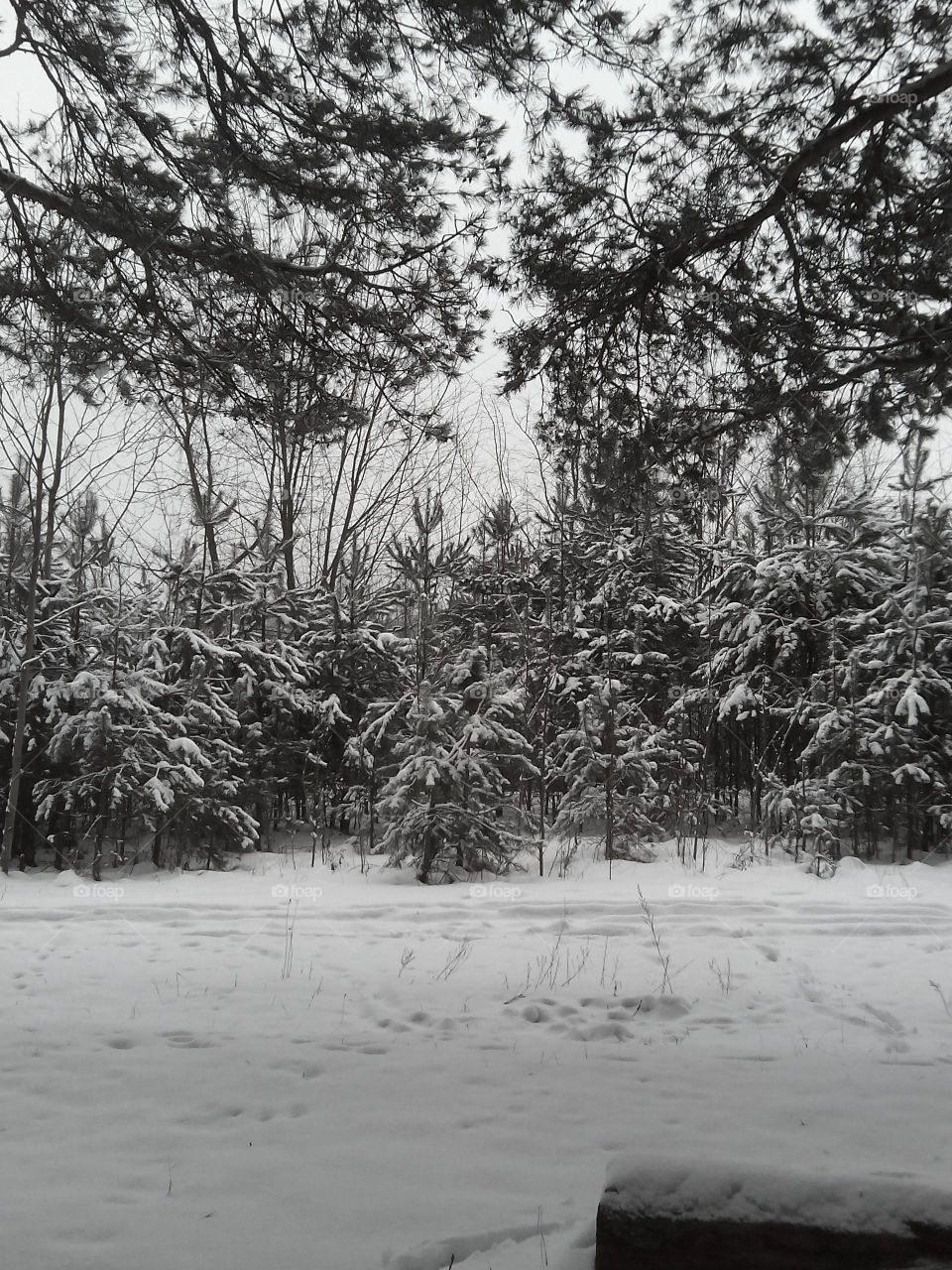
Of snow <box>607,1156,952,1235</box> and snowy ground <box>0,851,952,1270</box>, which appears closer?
snow <box>607,1156,952,1235</box>

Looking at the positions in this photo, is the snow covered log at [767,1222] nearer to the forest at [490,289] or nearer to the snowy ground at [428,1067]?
the snowy ground at [428,1067]

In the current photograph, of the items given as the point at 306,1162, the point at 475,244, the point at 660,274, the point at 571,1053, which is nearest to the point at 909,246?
the point at 660,274

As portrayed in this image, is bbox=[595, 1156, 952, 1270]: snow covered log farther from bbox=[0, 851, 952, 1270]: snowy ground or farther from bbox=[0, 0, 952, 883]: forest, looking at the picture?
bbox=[0, 0, 952, 883]: forest

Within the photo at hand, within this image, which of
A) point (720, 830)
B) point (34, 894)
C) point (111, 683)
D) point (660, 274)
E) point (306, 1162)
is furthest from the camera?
point (720, 830)

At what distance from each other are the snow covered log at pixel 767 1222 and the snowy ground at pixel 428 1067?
0.09 meters

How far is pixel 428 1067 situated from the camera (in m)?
3.67

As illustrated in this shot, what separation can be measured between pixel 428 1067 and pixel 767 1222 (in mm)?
2030

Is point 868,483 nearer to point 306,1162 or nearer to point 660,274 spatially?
point 660,274

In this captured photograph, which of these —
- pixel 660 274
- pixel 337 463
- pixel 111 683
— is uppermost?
pixel 337 463

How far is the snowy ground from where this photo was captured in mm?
2484

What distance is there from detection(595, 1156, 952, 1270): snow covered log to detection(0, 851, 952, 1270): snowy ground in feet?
0.31

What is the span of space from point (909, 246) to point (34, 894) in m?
8.46

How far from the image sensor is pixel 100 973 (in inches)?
200

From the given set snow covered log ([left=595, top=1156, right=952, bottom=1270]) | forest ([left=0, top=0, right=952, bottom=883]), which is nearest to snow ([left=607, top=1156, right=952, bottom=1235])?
snow covered log ([left=595, top=1156, right=952, bottom=1270])
